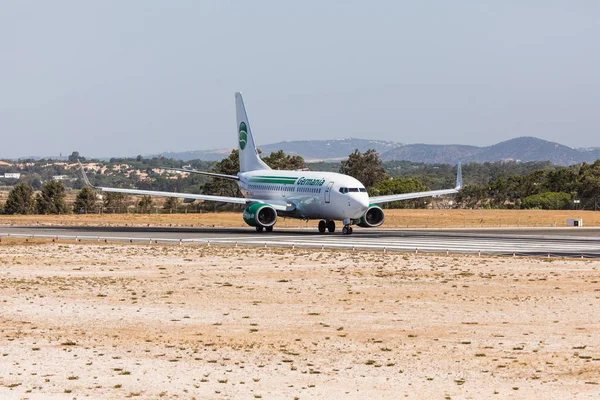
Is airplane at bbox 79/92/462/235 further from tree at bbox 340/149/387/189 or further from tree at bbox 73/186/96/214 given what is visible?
tree at bbox 340/149/387/189

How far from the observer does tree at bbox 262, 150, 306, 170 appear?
162375 mm

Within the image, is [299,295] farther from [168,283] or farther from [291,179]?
[291,179]

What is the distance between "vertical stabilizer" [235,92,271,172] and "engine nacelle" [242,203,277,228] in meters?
11.4

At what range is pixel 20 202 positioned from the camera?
136625 millimetres

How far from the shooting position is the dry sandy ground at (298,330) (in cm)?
2025

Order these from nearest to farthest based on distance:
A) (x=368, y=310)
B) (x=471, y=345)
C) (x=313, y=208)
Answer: (x=471, y=345), (x=368, y=310), (x=313, y=208)

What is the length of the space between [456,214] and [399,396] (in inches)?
3998

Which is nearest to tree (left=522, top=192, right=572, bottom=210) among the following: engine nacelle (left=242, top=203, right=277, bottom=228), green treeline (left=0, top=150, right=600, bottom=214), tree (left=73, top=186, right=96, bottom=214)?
green treeline (left=0, top=150, right=600, bottom=214)

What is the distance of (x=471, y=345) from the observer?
24938 mm

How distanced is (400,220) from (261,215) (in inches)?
1375

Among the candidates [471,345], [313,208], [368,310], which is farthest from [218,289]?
[313,208]

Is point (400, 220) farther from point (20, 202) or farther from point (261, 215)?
point (20, 202)

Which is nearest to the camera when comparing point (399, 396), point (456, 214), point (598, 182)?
point (399, 396)

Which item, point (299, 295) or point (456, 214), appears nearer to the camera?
point (299, 295)
